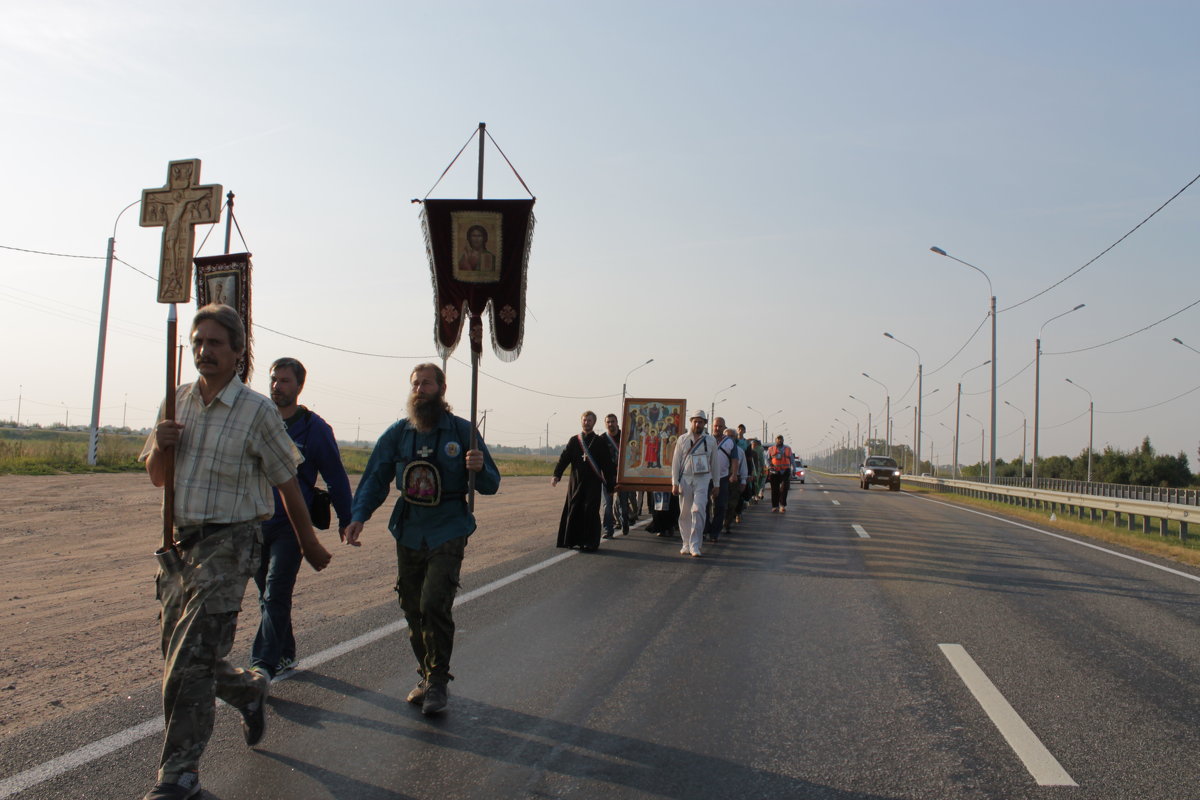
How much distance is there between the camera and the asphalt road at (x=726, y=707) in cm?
385

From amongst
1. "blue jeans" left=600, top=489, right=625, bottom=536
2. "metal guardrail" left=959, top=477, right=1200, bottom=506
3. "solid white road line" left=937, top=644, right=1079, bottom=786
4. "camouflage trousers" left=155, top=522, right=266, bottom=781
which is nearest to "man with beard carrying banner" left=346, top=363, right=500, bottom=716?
"camouflage trousers" left=155, top=522, right=266, bottom=781

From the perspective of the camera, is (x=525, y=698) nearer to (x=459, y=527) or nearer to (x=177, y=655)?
(x=459, y=527)

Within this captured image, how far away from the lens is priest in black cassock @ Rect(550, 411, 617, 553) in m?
12.2

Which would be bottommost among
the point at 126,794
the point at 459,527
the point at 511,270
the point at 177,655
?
the point at 126,794

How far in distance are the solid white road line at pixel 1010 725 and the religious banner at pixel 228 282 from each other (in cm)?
663

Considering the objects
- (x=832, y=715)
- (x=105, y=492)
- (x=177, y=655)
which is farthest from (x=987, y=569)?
(x=105, y=492)

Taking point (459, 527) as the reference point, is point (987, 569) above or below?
below

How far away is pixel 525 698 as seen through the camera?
5105 mm

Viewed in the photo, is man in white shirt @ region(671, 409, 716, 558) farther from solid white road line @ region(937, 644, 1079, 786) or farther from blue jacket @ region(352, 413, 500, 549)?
blue jacket @ region(352, 413, 500, 549)

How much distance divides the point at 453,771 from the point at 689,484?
28.5 feet

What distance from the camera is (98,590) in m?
8.79

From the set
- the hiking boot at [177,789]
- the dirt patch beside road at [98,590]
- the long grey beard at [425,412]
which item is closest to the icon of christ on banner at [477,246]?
the long grey beard at [425,412]

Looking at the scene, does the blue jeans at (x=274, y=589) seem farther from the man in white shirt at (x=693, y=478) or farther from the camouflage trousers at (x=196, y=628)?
the man in white shirt at (x=693, y=478)

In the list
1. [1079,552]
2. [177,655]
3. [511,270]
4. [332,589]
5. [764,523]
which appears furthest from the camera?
[764,523]
